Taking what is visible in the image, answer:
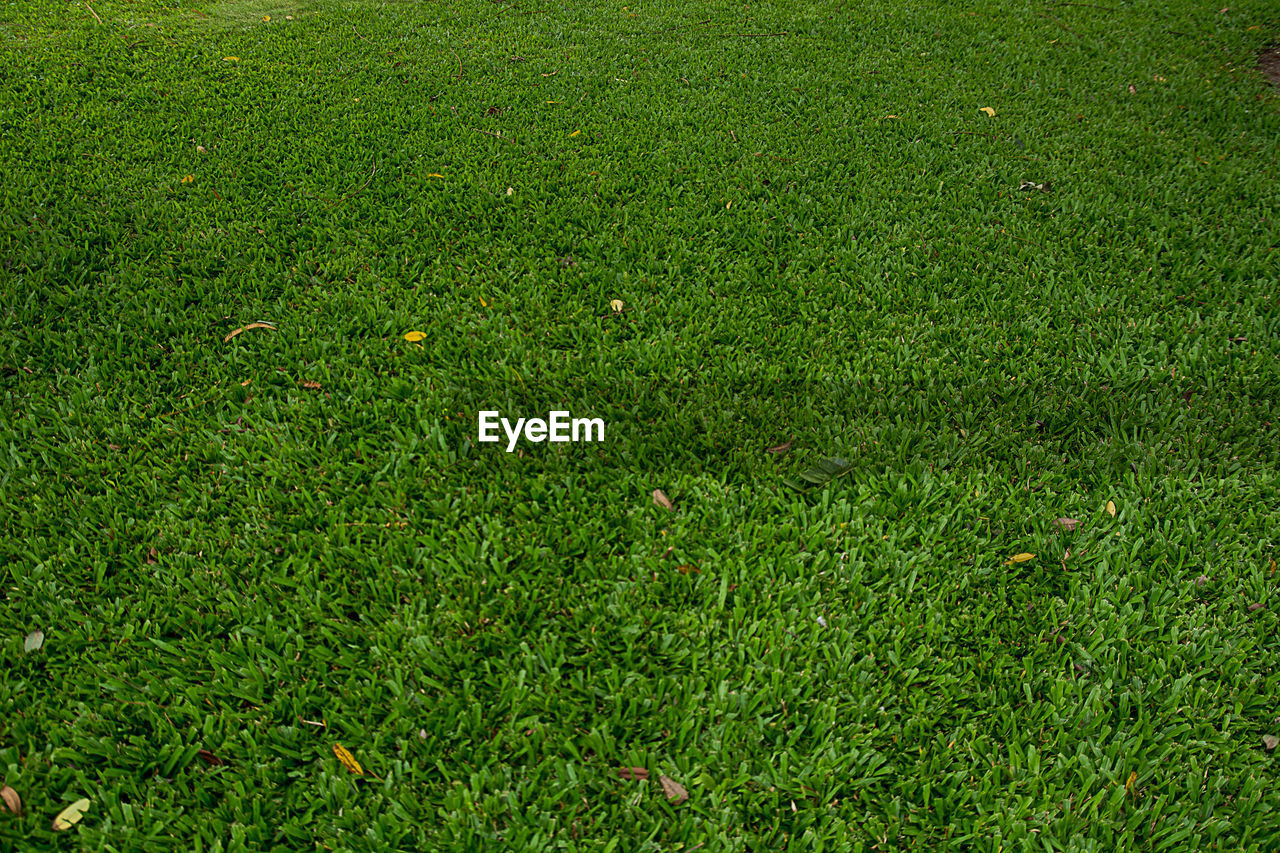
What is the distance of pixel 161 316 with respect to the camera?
353 cm


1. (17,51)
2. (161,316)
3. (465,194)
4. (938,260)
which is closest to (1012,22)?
(938,260)

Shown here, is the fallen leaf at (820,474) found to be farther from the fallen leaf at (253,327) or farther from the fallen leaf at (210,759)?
the fallen leaf at (253,327)

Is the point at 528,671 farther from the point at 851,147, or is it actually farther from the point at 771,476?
the point at 851,147

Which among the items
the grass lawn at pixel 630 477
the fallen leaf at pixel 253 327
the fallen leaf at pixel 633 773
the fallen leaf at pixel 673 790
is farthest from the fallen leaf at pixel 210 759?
the fallen leaf at pixel 253 327

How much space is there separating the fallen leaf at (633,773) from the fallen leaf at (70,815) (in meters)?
1.44

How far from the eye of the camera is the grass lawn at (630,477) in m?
2.08

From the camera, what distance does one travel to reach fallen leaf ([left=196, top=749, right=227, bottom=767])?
2084 mm

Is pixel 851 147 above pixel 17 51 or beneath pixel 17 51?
beneath

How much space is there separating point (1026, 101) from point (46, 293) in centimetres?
686

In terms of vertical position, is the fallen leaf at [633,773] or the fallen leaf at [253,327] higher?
the fallen leaf at [253,327]

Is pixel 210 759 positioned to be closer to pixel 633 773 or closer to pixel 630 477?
pixel 633 773

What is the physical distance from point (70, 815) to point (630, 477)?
1.96 metres

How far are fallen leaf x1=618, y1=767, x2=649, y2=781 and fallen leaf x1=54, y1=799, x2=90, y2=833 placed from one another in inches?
56.7

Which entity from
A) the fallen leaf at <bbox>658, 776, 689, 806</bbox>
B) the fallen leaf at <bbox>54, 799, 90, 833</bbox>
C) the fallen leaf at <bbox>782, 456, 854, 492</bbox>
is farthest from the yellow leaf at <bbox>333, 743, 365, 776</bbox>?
the fallen leaf at <bbox>782, 456, 854, 492</bbox>
